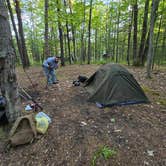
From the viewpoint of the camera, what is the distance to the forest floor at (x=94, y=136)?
224cm

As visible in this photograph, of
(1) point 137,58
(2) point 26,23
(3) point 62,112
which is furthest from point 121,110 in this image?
(2) point 26,23

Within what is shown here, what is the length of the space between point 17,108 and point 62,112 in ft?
4.12

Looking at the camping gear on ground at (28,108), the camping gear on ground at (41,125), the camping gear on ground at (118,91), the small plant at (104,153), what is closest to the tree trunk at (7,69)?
the camping gear on ground at (41,125)

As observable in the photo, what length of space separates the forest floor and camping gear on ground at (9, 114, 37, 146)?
13cm

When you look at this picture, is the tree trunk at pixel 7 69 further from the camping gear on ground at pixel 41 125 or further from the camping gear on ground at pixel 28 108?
the camping gear on ground at pixel 28 108

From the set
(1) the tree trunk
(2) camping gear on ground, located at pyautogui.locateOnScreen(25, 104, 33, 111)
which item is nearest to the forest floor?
(2) camping gear on ground, located at pyautogui.locateOnScreen(25, 104, 33, 111)

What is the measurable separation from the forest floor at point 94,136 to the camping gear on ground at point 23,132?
0.44ft

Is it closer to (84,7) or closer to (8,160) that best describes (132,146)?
(8,160)

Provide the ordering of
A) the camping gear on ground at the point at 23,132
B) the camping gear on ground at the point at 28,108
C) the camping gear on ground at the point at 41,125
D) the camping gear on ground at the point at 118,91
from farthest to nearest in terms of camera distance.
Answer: the camping gear on ground at the point at 118,91, the camping gear on ground at the point at 28,108, the camping gear on ground at the point at 41,125, the camping gear on ground at the point at 23,132

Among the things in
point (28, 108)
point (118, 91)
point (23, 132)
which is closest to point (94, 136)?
point (23, 132)

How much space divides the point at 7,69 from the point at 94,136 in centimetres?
230

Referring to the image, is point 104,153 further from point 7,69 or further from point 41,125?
point 7,69

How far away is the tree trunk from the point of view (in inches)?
98.8

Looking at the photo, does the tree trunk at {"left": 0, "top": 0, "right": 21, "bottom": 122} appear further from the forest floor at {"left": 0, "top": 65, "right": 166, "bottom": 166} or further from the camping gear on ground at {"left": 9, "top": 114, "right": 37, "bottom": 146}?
the forest floor at {"left": 0, "top": 65, "right": 166, "bottom": 166}
